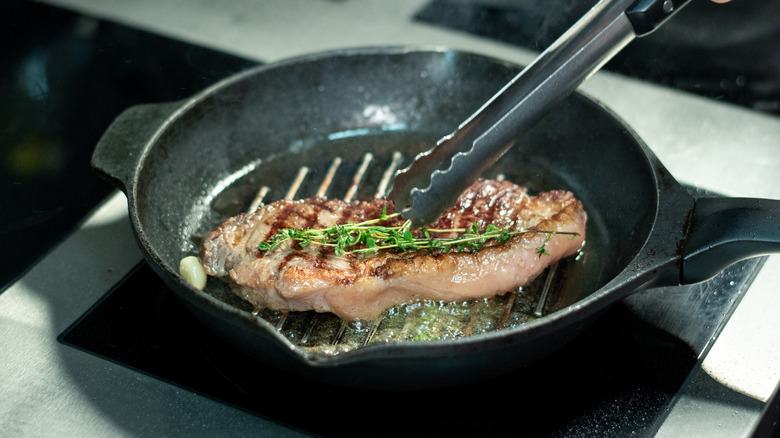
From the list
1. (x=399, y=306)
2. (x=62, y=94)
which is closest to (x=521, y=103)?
(x=399, y=306)

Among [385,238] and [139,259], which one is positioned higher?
[385,238]

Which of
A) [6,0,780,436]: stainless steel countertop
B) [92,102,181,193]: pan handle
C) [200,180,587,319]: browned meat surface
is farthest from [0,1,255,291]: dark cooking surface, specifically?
[200,180,587,319]: browned meat surface

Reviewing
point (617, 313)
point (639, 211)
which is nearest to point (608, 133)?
point (639, 211)

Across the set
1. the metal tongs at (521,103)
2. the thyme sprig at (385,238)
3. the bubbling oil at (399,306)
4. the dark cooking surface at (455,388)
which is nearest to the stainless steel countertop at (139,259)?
the dark cooking surface at (455,388)

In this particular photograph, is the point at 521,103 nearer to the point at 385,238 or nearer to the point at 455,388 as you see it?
the point at 385,238

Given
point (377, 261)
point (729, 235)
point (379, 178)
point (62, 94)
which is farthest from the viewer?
point (62, 94)

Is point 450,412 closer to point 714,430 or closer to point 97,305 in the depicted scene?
point 714,430

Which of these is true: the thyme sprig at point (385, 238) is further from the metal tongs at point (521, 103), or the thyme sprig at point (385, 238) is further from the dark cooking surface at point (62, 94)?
the dark cooking surface at point (62, 94)
